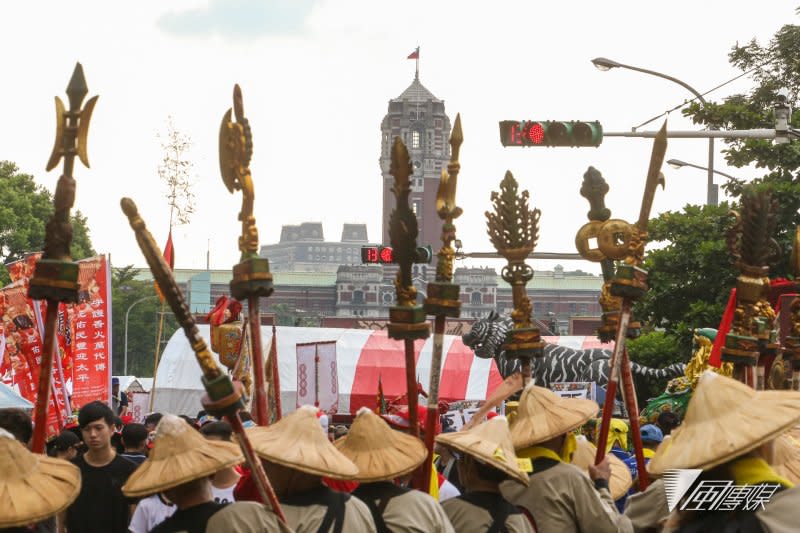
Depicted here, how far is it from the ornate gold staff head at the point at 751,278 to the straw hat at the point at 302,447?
2.08m

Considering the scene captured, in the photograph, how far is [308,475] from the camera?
18.4ft

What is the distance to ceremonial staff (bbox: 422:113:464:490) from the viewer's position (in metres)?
6.60

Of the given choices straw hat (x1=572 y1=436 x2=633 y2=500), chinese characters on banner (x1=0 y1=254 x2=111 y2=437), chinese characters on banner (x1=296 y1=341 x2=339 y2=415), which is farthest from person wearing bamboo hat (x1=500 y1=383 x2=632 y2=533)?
chinese characters on banner (x1=296 y1=341 x2=339 y2=415)

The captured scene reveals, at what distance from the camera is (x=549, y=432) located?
662 cm

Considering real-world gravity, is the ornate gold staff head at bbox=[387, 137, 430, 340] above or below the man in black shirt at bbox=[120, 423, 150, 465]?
above

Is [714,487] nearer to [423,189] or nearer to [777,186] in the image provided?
[777,186]

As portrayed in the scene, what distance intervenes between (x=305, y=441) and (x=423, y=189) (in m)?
140

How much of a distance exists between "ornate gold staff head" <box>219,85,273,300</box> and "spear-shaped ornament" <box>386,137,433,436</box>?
2.62 ft

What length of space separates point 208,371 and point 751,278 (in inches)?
108

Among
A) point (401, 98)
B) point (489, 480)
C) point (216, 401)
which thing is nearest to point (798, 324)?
point (489, 480)

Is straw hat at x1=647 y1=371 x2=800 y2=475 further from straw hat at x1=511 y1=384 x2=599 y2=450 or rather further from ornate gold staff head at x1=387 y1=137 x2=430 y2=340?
ornate gold staff head at x1=387 y1=137 x2=430 y2=340

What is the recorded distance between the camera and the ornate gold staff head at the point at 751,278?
6.59 meters

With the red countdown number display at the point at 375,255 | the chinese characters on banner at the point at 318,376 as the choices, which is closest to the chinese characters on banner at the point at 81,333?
the chinese characters on banner at the point at 318,376

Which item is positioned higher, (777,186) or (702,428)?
(777,186)
